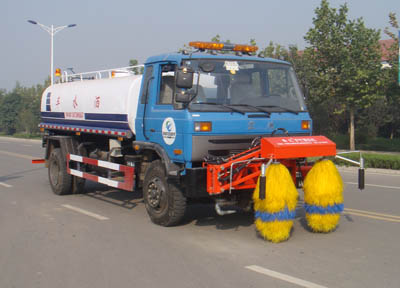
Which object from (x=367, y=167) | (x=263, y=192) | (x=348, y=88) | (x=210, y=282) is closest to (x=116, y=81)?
(x=263, y=192)

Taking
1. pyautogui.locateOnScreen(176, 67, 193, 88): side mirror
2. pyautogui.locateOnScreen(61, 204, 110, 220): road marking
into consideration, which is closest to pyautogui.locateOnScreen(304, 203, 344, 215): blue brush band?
pyautogui.locateOnScreen(176, 67, 193, 88): side mirror

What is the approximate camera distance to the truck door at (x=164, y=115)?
23.0ft

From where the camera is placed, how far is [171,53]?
7.43 meters

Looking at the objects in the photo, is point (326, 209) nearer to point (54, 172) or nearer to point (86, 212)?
point (86, 212)

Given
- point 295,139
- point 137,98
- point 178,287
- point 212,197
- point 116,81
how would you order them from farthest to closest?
point 116,81
point 137,98
point 212,197
point 295,139
point 178,287

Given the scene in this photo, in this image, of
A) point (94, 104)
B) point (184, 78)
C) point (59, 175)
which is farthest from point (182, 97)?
point (59, 175)

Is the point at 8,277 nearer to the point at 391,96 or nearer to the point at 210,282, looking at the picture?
the point at 210,282

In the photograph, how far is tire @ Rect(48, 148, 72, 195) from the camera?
10891mm

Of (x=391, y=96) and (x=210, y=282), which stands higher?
(x=391, y=96)

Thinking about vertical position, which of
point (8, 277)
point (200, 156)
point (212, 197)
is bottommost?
point (8, 277)

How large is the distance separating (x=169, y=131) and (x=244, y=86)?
1.35m

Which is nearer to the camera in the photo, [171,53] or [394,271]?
[394,271]

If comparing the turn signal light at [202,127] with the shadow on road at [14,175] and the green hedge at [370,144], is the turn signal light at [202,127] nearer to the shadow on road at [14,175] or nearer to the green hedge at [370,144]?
the shadow on road at [14,175]

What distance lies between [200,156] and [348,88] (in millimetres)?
15881
